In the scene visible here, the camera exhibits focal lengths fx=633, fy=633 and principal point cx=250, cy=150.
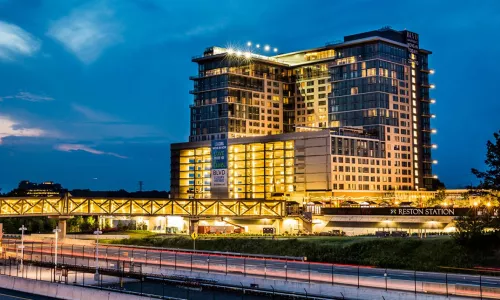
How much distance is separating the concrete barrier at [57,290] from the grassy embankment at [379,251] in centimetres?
3747

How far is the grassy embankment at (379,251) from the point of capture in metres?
77.8

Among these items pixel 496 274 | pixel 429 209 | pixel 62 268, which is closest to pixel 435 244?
pixel 496 274

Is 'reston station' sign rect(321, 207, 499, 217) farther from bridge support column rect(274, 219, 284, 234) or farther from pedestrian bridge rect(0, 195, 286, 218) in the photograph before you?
pedestrian bridge rect(0, 195, 286, 218)

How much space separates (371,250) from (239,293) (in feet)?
118

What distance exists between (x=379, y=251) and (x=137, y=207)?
7431cm

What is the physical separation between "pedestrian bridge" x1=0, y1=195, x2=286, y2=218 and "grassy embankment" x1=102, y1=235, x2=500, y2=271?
1263 inches

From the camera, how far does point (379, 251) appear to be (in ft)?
294

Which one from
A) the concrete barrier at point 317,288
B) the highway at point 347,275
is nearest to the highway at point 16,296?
the highway at point 347,275

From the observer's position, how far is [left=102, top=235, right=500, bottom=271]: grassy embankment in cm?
7780

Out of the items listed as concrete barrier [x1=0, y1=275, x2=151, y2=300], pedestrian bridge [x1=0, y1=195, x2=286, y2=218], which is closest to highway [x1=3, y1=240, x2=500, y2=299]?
concrete barrier [x1=0, y1=275, x2=151, y2=300]

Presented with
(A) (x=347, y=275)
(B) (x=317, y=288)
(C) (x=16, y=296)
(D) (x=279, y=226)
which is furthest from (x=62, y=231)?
(B) (x=317, y=288)

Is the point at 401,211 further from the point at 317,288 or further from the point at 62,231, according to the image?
the point at 317,288

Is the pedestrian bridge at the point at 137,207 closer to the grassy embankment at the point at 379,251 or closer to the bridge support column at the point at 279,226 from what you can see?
the bridge support column at the point at 279,226

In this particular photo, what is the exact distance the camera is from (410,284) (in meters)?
52.1
